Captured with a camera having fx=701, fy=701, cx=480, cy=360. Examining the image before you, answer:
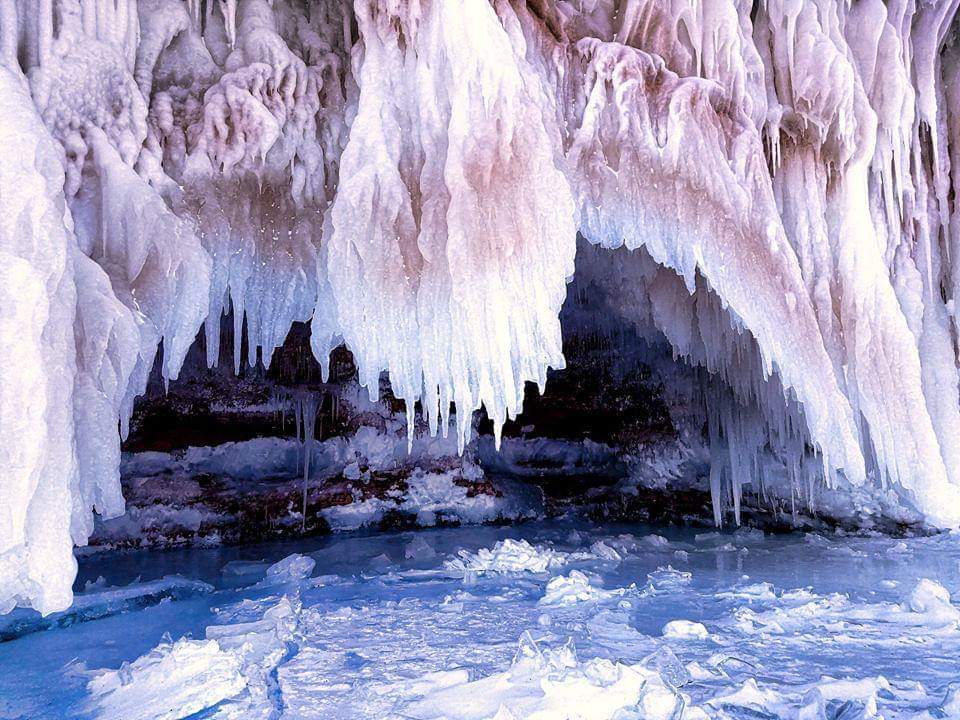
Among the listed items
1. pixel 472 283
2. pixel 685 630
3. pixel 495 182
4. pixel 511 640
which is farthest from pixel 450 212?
pixel 685 630

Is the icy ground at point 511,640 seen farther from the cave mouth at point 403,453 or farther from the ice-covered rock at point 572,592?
the cave mouth at point 403,453

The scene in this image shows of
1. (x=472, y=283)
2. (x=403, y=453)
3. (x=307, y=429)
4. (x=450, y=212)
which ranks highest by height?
(x=450, y=212)

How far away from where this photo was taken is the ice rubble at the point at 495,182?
3869 mm

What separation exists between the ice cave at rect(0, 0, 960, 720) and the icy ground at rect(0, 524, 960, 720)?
0.08ft

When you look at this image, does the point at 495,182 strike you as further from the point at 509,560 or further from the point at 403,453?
the point at 403,453

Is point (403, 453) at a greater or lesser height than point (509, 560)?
greater

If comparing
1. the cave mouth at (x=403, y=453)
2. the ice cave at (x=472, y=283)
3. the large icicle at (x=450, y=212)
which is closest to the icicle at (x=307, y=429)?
the cave mouth at (x=403, y=453)

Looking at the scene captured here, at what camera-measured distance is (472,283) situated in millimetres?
4004

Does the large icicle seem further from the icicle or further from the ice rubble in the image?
the icicle

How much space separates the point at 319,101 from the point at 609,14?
1.96 metres

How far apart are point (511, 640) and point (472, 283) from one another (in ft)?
6.27

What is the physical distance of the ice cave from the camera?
271 centimetres

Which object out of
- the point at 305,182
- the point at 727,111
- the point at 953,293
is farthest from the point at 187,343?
the point at 953,293

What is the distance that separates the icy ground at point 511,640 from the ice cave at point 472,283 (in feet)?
0.08
